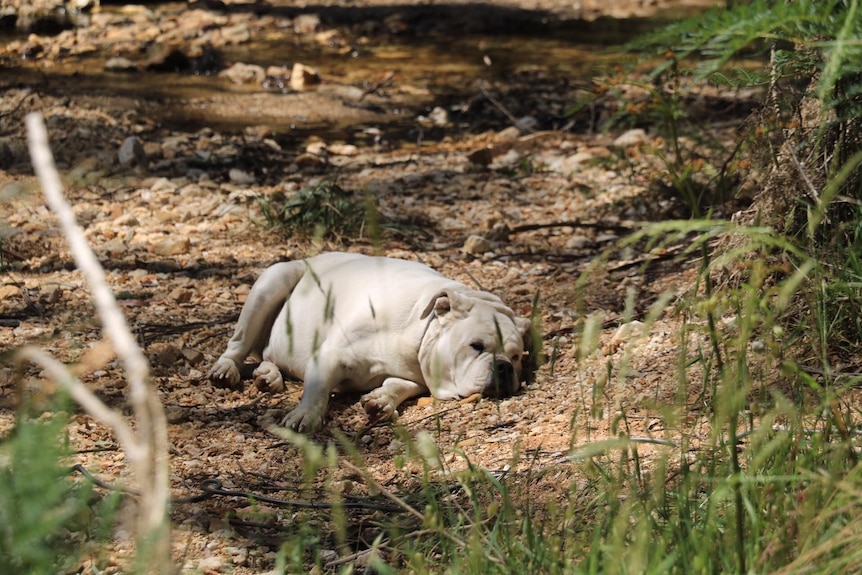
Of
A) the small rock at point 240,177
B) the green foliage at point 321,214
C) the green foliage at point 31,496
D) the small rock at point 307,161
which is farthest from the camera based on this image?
the small rock at point 307,161

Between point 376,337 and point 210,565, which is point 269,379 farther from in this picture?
point 210,565

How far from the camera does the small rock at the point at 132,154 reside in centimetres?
813

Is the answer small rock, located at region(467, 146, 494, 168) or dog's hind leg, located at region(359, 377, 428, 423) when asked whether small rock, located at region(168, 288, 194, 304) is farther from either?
small rock, located at region(467, 146, 494, 168)

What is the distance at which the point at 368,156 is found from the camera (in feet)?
29.0

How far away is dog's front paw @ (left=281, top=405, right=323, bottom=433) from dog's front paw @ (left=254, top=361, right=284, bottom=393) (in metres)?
0.46

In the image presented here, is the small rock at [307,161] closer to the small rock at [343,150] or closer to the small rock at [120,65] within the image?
the small rock at [343,150]

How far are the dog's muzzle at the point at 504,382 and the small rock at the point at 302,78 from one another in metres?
7.09

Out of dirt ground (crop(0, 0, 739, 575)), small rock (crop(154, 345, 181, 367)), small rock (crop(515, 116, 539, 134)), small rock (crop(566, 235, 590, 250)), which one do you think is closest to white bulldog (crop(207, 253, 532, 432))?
dirt ground (crop(0, 0, 739, 575))

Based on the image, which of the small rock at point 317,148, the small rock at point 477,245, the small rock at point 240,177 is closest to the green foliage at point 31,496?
the small rock at point 477,245

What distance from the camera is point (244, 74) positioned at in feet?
37.8

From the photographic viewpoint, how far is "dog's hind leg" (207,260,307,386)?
5305 mm

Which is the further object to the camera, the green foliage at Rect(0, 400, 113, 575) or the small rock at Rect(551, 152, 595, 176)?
the small rock at Rect(551, 152, 595, 176)

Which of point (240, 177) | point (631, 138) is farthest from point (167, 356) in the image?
point (631, 138)

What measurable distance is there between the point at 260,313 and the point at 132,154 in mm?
3352
